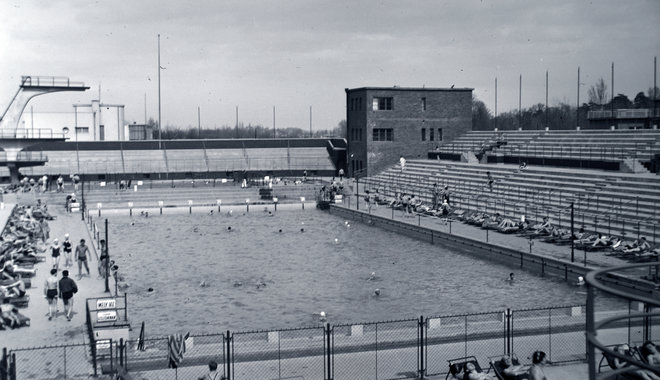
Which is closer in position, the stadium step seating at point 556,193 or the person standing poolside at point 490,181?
the stadium step seating at point 556,193

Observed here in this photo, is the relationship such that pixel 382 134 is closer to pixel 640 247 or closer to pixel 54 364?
pixel 640 247

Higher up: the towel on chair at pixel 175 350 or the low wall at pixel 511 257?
the towel on chair at pixel 175 350

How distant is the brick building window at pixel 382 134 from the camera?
77.8 metres

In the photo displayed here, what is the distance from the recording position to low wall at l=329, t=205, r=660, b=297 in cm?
2667

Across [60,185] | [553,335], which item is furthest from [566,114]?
[553,335]

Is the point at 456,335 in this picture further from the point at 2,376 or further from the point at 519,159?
the point at 519,159

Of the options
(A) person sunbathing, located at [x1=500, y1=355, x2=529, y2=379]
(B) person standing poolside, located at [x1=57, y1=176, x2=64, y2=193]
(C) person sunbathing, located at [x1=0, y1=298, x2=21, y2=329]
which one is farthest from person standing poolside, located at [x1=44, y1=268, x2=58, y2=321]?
(B) person standing poolside, located at [x1=57, y1=176, x2=64, y2=193]

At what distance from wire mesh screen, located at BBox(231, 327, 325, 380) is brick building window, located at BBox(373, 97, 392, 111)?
58.8 m

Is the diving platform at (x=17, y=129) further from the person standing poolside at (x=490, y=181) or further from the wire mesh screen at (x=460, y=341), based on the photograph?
the wire mesh screen at (x=460, y=341)

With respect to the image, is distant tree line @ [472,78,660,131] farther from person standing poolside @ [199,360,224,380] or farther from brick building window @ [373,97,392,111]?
person standing poolside @ [199,360,224,380]

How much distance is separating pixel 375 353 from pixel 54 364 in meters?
7.22

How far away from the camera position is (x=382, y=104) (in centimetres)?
7844

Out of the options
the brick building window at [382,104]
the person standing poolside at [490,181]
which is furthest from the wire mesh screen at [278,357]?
the brick building window at [382,104]

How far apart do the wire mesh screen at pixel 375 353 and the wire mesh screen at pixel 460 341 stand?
431 mm
